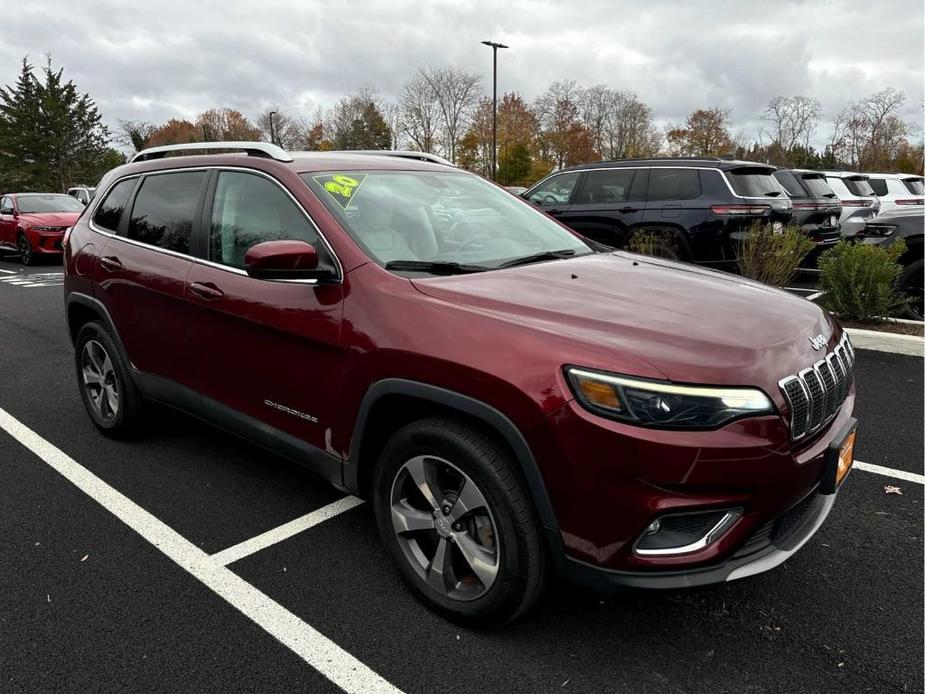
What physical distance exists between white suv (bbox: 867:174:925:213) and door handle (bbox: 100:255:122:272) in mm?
15213

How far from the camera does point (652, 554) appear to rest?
206 centimetres

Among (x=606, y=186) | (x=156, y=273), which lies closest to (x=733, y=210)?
(x=606, y=186)

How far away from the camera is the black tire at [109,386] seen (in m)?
4.05

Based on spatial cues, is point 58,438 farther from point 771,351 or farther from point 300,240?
point 771,351

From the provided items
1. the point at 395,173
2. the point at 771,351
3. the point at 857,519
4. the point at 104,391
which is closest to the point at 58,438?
the point at 104,391

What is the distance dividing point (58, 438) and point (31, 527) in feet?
4.26

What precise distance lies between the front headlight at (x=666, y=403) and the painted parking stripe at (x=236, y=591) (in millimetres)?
1181

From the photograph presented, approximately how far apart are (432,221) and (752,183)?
7401mm

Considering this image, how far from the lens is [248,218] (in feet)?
10.7

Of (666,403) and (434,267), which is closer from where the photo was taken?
(666,403)

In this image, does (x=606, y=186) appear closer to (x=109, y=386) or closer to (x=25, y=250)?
(x=109, y=386)

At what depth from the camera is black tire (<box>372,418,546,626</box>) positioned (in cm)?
221

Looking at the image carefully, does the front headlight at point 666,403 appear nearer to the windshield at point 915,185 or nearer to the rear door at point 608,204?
the rear door at point 608,204

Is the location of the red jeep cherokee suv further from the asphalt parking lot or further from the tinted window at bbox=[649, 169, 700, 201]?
the tinted window at bbox=[649, 169, 700, 201]
